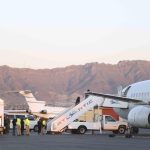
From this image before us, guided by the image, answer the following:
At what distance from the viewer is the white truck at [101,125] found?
182 ft

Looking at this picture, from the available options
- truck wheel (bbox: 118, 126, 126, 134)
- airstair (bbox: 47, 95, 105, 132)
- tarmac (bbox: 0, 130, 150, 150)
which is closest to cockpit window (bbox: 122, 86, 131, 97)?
airstair (bbox: 47, 95, 105, 132)

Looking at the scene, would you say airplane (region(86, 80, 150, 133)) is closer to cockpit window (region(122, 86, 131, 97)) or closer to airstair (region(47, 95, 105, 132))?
cockpit window (region(122, 86, 131, 97))

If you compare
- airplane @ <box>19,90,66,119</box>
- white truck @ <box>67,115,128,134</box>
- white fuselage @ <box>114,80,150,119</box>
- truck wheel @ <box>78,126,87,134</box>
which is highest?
airplane @ <box>19,90,66,119</box>

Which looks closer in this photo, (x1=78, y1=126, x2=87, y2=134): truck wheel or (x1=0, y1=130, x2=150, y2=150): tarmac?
(x1=0, y1=130, x2=150, y2=150): tarmac

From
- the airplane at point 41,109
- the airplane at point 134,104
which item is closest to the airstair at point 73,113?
the airplane at point 134,104

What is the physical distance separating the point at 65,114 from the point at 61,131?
1.54 meters

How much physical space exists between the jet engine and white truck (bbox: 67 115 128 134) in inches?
327

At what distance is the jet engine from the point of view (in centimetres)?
4594

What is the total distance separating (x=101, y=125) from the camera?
56.8 metres

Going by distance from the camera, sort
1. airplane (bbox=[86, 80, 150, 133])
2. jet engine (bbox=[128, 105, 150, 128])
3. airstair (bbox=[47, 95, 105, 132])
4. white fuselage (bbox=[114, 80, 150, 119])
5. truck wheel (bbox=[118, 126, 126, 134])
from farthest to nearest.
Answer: truck wheel (bbox=[118, 126, 126, 134]) → airstair (bbox=[47, 95, 105, 132]) → white fuselage (bbox=[114, 80, 150, 119]) → airplane (bbox=[86, 80, 150, 133]) → jet engine (bbox=[128, 105, 150, 128])

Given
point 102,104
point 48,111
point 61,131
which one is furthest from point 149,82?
point 48,111

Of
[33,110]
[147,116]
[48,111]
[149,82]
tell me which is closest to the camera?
[147,116]

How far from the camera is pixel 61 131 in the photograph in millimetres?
55469

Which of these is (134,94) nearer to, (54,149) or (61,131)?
(61,131)
